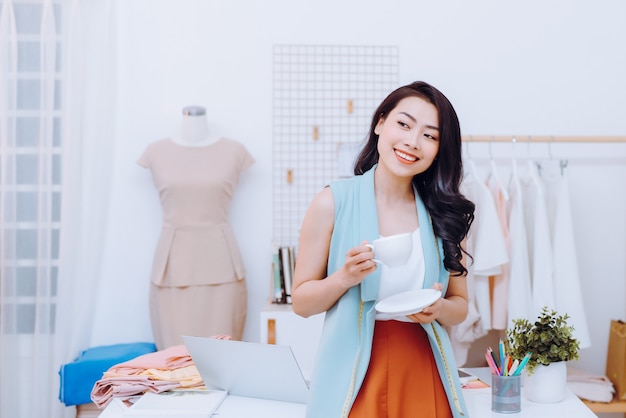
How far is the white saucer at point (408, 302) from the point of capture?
4.43ft

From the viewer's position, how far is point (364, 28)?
141 inches

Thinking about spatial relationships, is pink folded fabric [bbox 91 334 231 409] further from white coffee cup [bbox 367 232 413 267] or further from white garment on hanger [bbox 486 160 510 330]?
white garment on hanger [bbox 486 160 510 330]

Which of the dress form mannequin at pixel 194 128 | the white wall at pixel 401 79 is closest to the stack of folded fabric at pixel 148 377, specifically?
the dress form mannequin at pixel 194 128

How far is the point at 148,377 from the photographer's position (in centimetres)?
181

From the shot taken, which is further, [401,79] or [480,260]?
[401,79]

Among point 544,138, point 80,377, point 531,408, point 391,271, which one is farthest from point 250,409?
point 544,138

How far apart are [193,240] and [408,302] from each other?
6.57 ft

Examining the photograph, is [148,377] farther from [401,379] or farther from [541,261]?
[541,261]

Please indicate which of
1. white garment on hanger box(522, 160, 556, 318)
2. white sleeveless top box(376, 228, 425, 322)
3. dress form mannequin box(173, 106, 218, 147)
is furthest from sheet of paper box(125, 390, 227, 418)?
white garment on hanger box(522, 160, 556, 318)

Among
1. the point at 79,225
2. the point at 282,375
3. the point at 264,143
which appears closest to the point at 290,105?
the point at 264,143

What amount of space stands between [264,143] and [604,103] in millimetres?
1784

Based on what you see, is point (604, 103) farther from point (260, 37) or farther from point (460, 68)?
point (260, 37)

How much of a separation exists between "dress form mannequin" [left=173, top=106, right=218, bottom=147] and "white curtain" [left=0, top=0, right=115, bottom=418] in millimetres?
394

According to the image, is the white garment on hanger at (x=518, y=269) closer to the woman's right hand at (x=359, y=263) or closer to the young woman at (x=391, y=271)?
the young woman at (x=391, y=271)
